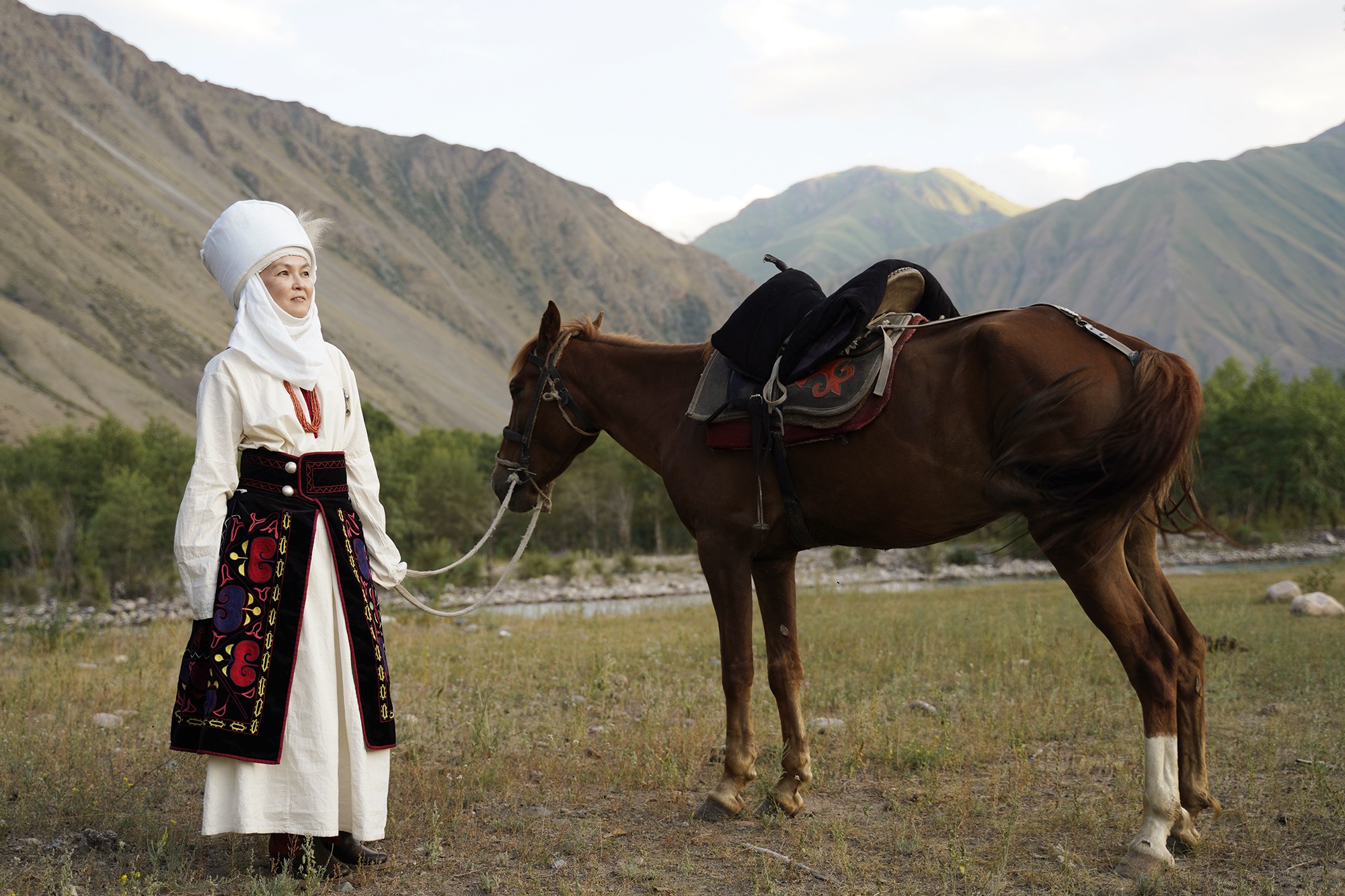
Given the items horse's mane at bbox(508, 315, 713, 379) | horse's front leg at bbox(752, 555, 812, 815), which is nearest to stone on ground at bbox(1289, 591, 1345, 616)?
horse's front leg at bbox(752, 555, 812, 815)

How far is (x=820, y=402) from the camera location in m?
4.54

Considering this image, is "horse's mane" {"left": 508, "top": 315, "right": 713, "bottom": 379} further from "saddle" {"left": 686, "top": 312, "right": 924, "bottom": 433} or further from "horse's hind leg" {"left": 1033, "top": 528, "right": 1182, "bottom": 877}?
"horse's hind leg" {"left": 1033, "top": 528, "right": 1182, "bottom": 877}

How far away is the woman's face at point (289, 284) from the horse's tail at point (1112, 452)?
10.6ft

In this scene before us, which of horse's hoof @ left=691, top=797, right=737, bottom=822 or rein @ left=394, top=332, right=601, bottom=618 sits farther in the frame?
rein @ left=394, top=332, right=601, bottom=618

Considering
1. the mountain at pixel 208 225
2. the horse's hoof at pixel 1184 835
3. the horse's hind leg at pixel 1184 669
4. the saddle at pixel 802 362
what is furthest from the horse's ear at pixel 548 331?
the mountain at pixel 208 225

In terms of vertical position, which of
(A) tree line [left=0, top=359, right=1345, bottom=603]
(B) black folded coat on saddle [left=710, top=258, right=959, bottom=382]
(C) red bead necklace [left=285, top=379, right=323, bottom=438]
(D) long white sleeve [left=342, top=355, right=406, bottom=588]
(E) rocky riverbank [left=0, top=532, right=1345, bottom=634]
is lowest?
(E) rocky riverbank [left=0, top=532, right=1345, bottom=634]

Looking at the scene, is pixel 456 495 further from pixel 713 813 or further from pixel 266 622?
pixel 266 622

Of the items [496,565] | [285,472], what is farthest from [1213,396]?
[285,472]

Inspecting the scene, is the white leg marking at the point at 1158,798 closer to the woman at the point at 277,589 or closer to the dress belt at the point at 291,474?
the woman at the point at 277,589

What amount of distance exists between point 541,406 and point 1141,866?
3927mm

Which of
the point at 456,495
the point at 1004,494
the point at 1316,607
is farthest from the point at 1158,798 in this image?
the point at 456,495

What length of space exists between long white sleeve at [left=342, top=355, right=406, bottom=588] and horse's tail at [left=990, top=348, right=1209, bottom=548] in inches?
114

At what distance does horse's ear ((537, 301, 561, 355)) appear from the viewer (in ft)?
18.3

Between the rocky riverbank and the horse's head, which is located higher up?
the horse's head
